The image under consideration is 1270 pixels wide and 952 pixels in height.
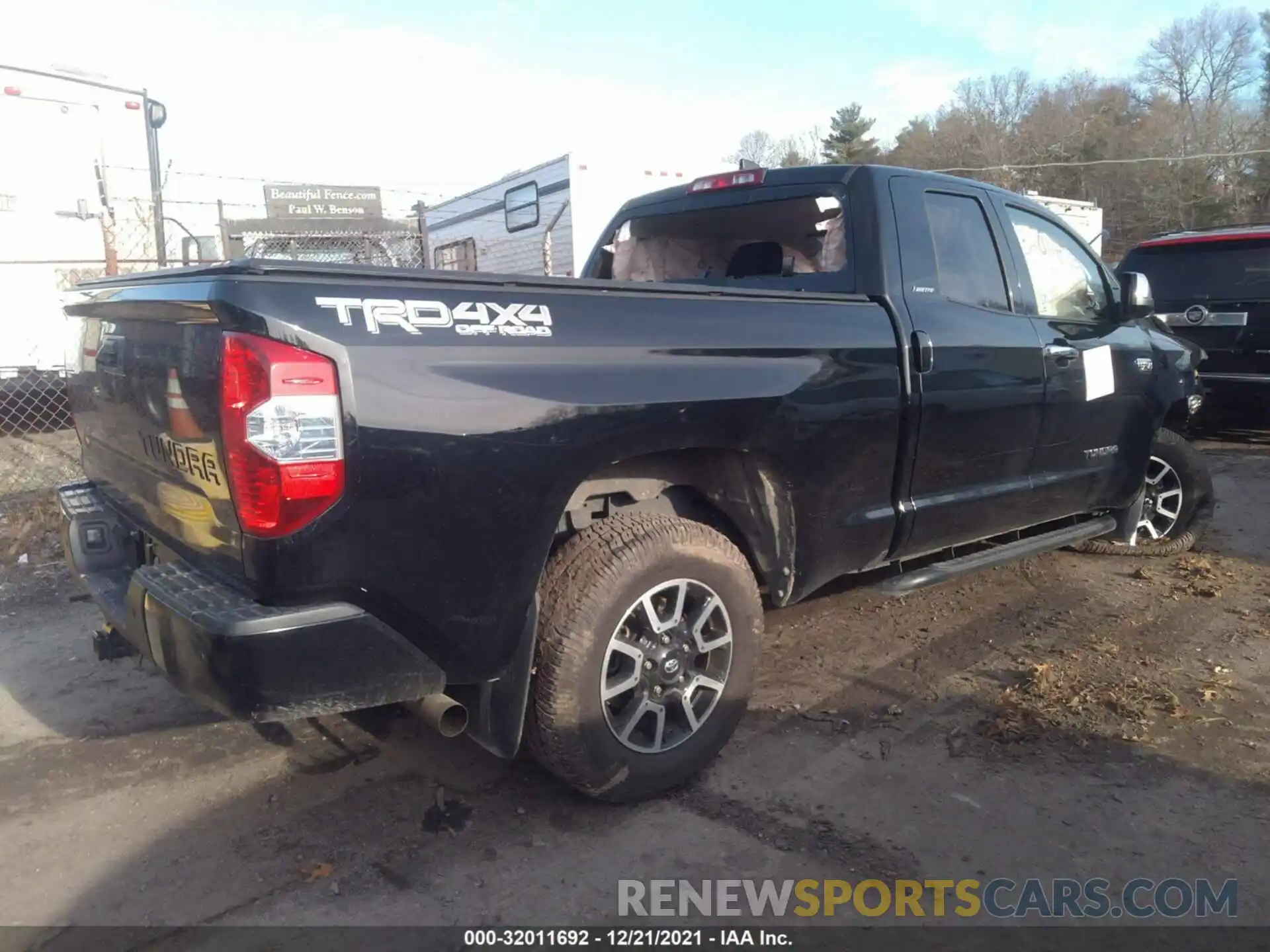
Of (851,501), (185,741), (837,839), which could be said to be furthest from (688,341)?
(185,741)

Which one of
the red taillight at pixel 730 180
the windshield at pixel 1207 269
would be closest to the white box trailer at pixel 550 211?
the windshield at pixel 1207 269

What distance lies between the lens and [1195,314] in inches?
327

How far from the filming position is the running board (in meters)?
3.92

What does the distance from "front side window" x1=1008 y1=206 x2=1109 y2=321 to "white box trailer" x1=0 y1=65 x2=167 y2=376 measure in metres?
7.09

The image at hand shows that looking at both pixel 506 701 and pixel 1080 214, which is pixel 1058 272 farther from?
pixel 1080 214

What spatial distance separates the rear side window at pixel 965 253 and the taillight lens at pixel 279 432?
8.84 ft

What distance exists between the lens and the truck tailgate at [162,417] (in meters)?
2.34

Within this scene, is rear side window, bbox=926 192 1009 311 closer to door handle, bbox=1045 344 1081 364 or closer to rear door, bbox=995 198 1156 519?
rear door, bbox=995 198 1156 519

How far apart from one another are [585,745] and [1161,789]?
6.25 ft

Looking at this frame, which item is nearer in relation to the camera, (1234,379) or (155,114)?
(1234,379)

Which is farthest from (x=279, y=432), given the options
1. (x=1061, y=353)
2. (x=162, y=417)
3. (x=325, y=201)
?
(x=325, y=201)

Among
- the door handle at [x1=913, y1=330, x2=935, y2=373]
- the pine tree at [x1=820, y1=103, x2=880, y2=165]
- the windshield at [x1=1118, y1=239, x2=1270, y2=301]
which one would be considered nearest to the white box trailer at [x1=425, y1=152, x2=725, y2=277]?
the windshield at [x1=1118, y1=239, x2=1270, y2=301]

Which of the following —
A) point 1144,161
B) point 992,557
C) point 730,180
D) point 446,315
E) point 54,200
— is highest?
point 1144,161

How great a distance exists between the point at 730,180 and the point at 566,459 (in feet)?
7.29
